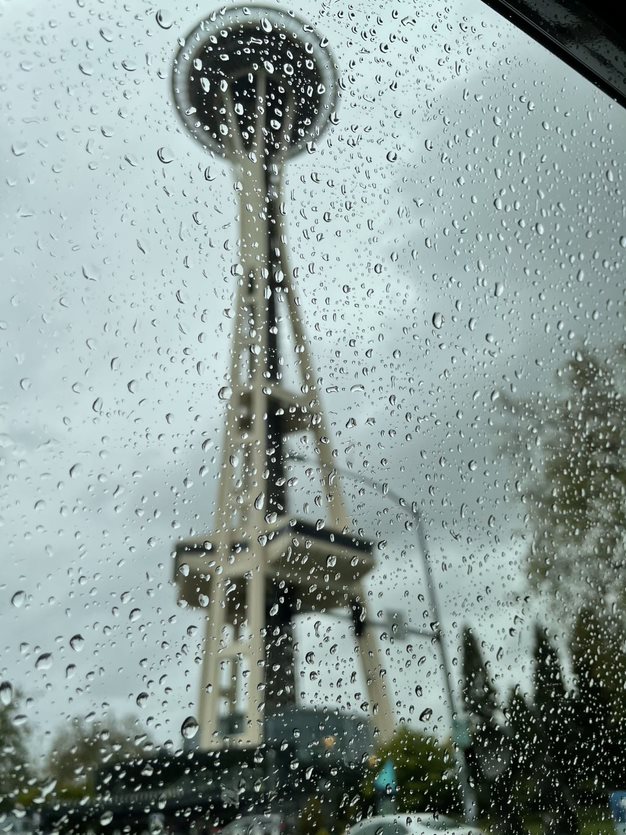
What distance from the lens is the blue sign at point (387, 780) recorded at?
72 centimetres

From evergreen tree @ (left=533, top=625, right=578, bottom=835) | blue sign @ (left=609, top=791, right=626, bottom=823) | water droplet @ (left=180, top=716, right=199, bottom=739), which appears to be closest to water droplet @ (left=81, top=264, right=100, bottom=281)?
water droplet @ (left=180, top=716, right=199, bottom=739)

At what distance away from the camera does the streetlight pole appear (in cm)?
80

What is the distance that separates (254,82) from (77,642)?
0.77 m

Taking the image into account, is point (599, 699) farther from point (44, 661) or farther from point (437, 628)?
point (44, 661)

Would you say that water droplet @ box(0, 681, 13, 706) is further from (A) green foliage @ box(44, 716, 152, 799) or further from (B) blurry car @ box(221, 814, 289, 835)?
(B) blurry car @ box(221, 814, 289, 835)

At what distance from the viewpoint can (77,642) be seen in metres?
0.54

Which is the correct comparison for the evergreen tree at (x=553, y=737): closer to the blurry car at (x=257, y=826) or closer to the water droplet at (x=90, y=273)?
the blurry car at (x=257, y=826)

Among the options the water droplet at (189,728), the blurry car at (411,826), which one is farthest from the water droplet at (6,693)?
the blurry car at (411,826)

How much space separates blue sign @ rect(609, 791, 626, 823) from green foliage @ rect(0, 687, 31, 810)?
81cm

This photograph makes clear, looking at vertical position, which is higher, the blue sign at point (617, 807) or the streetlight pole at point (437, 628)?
the streetlight pole at point (437, 628)

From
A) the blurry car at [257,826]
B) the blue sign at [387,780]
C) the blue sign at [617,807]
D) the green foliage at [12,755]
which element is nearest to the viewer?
the green foliage at [12,755]

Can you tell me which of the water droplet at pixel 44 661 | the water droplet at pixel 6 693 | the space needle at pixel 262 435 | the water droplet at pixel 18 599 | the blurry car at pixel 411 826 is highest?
the space needle at pixel 262 435

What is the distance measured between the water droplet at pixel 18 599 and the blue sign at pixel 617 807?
0.84 metres

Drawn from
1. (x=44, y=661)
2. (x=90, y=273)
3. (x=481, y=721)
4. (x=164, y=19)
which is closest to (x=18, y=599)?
(x=44, y=661)
